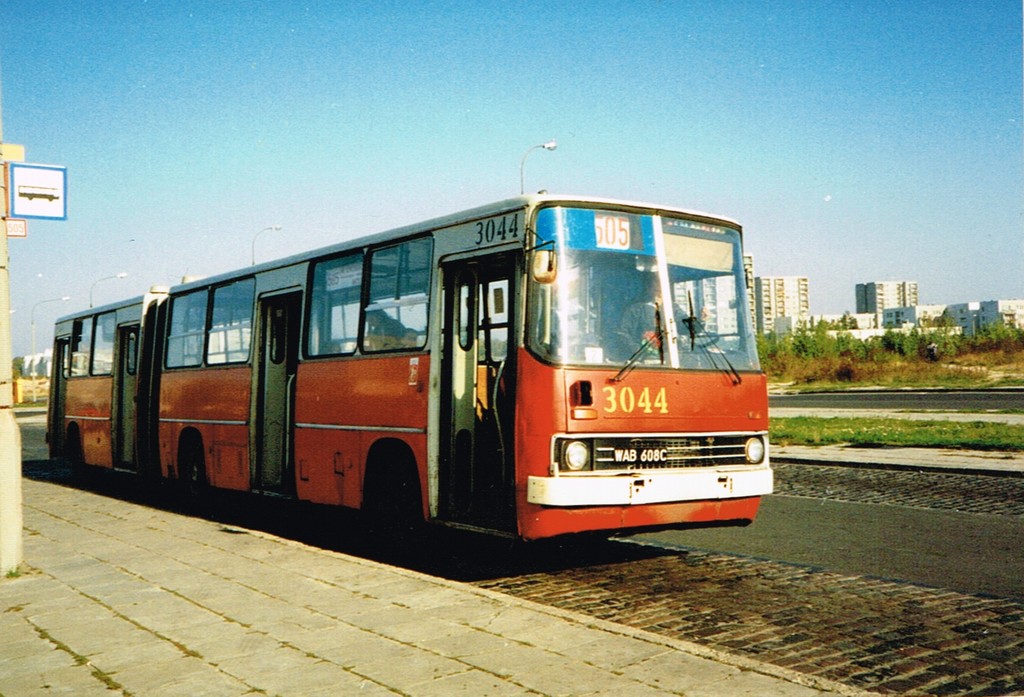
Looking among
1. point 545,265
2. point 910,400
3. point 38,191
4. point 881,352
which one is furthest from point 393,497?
point 881,352

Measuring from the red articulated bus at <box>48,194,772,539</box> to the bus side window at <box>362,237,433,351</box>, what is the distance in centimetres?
2

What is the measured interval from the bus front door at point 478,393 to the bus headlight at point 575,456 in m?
0.54

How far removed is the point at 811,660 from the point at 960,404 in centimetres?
2943

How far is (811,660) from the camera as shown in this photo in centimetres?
569

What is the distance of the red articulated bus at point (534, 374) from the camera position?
25.4 ft

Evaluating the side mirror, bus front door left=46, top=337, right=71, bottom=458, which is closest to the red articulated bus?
the side mirror

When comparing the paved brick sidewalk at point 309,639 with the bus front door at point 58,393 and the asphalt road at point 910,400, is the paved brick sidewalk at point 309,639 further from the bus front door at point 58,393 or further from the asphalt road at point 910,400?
the asphalt road at point 910,400

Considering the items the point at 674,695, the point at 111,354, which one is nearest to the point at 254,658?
the point at 674,695

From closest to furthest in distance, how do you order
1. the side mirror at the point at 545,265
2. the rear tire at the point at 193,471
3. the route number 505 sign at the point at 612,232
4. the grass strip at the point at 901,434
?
the side mirror at the point at 545,265 < the route number 505 sign at the point at 612,232 < the rear tire at the point at 193,471 < the grass strip at the point at 901,434

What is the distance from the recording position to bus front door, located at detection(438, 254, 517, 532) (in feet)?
26.8

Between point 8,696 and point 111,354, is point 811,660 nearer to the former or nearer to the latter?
point 8,696

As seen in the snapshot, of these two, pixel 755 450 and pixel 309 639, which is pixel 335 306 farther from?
pixel 309 639

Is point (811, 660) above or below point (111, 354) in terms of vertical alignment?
below

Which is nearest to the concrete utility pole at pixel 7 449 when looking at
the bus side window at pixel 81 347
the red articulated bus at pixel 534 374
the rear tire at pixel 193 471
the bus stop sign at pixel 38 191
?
the bus stop sign at pixel 38 191
